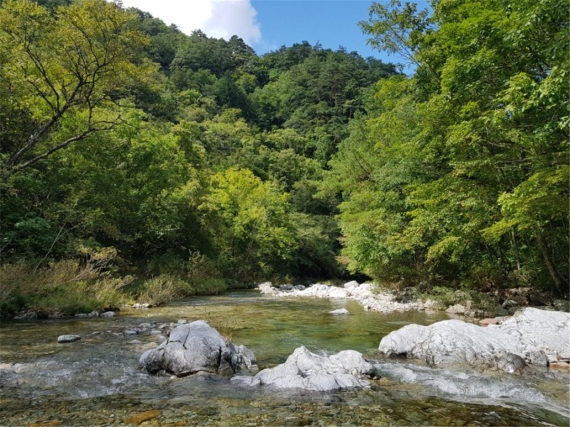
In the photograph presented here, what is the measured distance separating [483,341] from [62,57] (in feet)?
49.0

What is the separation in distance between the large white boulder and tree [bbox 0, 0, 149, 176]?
11991 mm

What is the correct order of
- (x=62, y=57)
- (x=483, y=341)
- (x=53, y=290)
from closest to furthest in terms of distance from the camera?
(x=483, y=341), (x=53, y=290), (x=62, y=57)

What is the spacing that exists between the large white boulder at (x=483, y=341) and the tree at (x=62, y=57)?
1199cm

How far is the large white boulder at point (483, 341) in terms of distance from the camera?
7.16 m

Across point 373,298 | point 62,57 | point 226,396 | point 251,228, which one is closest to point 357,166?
point 373,298

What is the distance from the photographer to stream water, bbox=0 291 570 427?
4.51 m

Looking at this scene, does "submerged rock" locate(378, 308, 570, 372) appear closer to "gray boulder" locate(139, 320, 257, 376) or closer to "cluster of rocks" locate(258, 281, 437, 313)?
"gray boulder" locate(139, 320, 257, 376)

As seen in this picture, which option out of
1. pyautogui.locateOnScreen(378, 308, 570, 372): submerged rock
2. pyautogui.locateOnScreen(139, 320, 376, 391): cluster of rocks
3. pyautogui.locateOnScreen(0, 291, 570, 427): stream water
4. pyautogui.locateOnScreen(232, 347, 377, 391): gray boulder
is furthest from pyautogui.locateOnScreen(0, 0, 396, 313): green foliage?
pyautogui.locateOnScreen(378, 308, 570, 372): submerged rock

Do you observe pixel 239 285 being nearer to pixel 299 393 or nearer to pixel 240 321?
pixel 240 321

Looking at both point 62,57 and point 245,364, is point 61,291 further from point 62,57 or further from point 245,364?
point 245,364

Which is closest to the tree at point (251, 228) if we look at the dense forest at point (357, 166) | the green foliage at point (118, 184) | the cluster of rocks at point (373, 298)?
the green foliage at point (118, 184)

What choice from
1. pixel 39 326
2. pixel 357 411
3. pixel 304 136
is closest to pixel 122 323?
pixel 39 326

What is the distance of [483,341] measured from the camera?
7.43 metres

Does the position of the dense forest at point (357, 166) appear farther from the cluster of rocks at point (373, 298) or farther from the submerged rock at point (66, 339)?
the submerged rock at point (66, 339)
